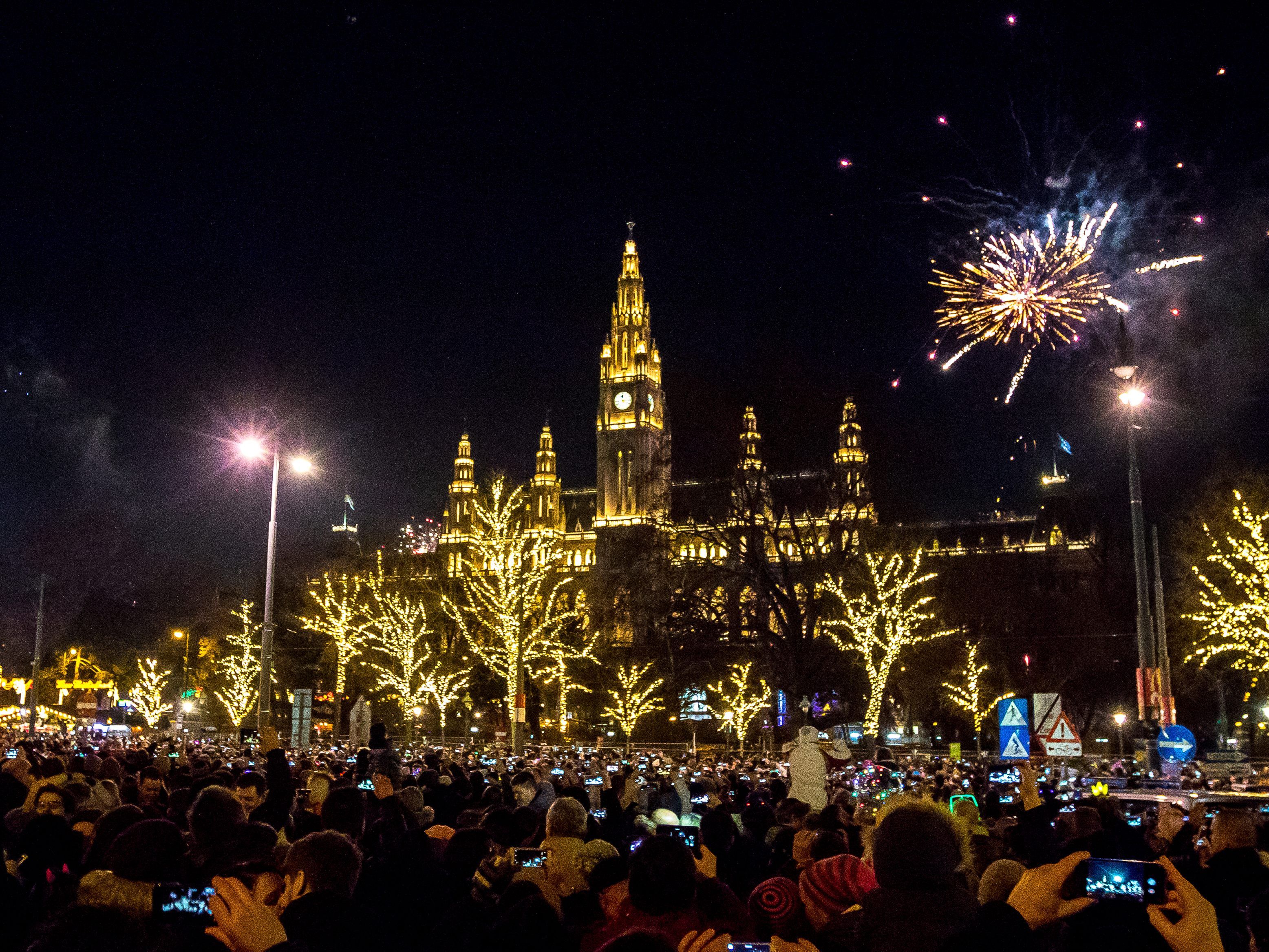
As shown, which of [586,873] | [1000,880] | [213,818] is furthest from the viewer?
[213,818]

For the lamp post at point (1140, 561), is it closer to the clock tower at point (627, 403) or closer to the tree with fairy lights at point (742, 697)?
the tree with fairy lights at point (742, 697)

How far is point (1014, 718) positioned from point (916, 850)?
1002cm

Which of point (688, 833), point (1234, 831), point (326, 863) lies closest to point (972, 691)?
point (688, 833)

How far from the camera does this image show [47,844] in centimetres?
721

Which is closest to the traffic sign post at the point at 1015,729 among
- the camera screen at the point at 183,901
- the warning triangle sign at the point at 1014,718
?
the warning triangle sign at the point at 1014,718

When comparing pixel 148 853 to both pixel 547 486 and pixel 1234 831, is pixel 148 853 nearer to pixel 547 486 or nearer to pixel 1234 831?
pixel 1234 831

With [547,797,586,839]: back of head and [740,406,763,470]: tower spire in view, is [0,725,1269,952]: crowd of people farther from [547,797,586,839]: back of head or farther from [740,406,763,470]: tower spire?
[740,406,763,470]: tower spire

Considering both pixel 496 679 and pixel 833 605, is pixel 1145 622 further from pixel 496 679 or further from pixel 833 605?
pixel 496 679

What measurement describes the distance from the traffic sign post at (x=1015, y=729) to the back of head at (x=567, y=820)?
7.91 metres

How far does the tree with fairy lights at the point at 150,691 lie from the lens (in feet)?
240

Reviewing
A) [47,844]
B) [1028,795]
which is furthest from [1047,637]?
[47,844]

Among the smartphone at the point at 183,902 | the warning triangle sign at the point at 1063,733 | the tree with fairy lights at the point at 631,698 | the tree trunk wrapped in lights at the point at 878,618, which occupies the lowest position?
the smartphone at the point at 183,902

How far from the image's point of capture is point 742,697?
57406 millimetres

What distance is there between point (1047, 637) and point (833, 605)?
30586 millimetres
